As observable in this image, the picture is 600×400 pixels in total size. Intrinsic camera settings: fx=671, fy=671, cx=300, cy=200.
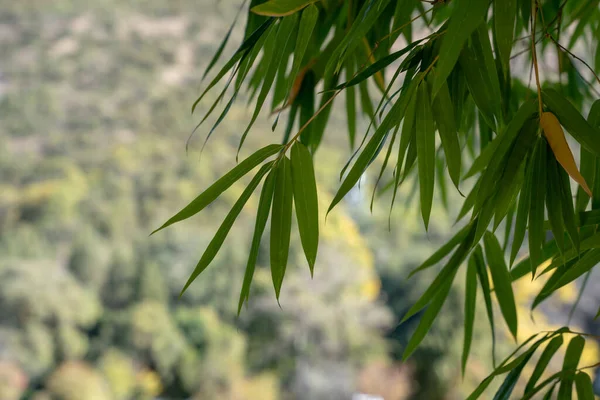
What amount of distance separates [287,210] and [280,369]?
259 cm

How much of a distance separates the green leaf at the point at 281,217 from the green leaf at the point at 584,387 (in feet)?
0.72

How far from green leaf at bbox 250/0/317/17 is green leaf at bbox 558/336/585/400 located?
292 mm

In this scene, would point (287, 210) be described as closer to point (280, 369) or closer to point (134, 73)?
point (280, 369)

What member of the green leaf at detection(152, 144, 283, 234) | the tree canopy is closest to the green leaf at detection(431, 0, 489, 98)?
the tree canopy

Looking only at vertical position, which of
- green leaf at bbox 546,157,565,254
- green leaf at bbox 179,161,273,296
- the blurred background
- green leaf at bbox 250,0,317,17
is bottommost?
green leaf at bbox 546,157,565,254

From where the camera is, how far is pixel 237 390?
2.85m

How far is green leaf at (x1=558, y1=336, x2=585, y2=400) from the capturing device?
1.49 feet

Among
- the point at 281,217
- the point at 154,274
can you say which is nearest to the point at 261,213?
the point at 281,217

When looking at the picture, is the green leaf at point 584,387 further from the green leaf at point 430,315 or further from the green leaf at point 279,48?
the green leaf at point 279,48

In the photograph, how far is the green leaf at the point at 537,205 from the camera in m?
0.36

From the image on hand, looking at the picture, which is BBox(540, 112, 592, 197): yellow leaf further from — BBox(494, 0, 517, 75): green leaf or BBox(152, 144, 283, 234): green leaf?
BBox(152, 144, 283, 234): green leaf

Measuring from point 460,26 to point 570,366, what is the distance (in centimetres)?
27

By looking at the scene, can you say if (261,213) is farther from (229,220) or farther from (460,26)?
(460,26)

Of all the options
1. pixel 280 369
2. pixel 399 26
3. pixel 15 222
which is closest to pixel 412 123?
pixel 399 26
